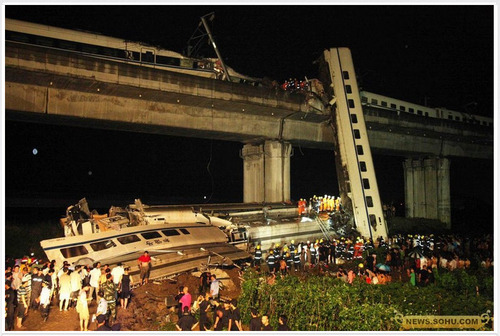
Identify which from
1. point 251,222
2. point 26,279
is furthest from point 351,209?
point 26,279

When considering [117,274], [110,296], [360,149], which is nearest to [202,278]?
[117,274]

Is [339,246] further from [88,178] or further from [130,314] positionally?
[88,178]

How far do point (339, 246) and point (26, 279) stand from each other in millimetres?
14928

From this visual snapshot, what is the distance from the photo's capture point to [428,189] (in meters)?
41.1

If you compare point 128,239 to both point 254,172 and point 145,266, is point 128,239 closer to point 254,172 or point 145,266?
point 145,266

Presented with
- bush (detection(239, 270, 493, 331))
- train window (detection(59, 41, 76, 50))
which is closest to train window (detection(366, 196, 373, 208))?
bush (detection(239, 270, 493, 331))

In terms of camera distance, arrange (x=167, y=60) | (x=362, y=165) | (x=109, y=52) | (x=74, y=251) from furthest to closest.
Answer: (x=362, y=165) < (x=167, y=60) < (x=109, y=52) < (x=74, y=251)

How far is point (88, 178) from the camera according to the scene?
47.5m

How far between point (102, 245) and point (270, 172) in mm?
14882

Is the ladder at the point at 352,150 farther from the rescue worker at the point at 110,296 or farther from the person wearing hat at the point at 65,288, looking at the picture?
the person wearing hat at the point at 65,288

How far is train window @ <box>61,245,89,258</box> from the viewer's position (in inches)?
584

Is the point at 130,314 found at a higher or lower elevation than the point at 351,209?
lower

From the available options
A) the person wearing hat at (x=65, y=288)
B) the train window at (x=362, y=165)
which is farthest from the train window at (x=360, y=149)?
the person wearing hat at (x=65, y=288)

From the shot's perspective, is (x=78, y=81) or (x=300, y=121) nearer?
(x=78, y=81)
